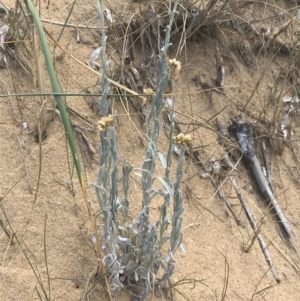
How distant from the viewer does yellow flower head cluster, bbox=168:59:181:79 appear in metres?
1.17

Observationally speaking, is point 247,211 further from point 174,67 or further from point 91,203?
point 174,67

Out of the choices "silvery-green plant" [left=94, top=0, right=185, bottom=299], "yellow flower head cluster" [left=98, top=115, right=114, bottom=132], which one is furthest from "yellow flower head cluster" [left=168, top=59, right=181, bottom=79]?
"yellow flower head cluster" [left=98, top=115, right=114, bottom=132]

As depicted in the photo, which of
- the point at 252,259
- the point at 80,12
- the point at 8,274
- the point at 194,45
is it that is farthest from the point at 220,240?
the point at 80,12

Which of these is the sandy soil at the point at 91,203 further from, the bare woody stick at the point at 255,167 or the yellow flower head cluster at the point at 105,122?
the yellow flower head cluster at the point at 105,122

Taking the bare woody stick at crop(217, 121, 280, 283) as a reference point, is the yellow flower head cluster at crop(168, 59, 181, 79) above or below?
above

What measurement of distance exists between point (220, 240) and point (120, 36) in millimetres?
821

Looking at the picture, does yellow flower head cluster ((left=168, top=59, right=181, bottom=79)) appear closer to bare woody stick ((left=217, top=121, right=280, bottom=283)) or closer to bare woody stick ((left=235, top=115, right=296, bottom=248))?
bare woody stick ((left=217, top=121, right=280, bottom=283))

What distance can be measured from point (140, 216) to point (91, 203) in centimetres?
31

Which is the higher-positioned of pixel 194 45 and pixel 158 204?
pixel 194 45

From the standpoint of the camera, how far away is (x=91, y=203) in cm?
158

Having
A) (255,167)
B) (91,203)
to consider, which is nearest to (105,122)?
(91,203)

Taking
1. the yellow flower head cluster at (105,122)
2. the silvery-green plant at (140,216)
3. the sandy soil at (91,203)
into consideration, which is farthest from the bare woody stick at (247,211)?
the yellow flower head cluster at (105,122)

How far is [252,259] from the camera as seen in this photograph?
1697 mm

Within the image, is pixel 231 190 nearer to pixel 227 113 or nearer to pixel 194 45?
pixel 227 113
